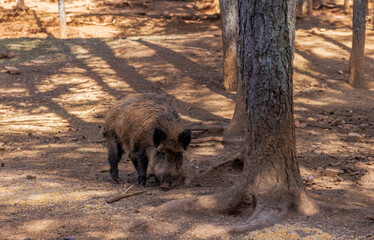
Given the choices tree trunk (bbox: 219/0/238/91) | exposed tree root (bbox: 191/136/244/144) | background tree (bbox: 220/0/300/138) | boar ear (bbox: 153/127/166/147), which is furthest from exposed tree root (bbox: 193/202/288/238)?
tree trunk (bbox: 219/0/238/91)

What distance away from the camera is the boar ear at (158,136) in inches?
244

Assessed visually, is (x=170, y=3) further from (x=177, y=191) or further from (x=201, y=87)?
(x=177, y=191)

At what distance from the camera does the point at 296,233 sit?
14.4 feet

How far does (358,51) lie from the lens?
13.9m

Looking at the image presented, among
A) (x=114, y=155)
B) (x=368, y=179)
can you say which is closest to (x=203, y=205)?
(x=114, y=155)

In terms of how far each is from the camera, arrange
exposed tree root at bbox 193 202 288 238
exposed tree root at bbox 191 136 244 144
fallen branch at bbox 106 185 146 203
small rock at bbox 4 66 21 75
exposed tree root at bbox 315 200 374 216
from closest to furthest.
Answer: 1. exposed tree root at bbox 193 202 288 238
2. exposed tree root at bbox 315 200 374 216
3. fallen branch at bbox 106 185 146 203
4. exposed tree root at bbox 191 136 244 144
5. small rock at bbox 4 66 21 75

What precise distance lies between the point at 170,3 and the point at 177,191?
104 ft

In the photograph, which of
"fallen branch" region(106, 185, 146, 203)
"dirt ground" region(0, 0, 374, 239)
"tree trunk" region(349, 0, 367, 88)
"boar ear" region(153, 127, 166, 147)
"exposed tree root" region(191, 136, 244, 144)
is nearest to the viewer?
"dirt ground" region(0, 0, 374, 239)

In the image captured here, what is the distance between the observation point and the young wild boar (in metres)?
6.28

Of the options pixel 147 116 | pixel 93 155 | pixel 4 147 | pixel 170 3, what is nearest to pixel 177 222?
pixel 147 116

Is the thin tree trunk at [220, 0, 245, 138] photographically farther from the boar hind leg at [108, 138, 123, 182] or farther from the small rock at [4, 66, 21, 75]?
the small rock at [4, 66, 21, 75]

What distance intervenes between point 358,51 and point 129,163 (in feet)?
29.1

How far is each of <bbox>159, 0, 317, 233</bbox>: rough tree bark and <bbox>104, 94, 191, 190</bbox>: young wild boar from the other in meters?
1.24

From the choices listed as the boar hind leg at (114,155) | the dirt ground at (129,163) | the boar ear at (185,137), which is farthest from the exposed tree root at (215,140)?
the boar ear at (185,137)
